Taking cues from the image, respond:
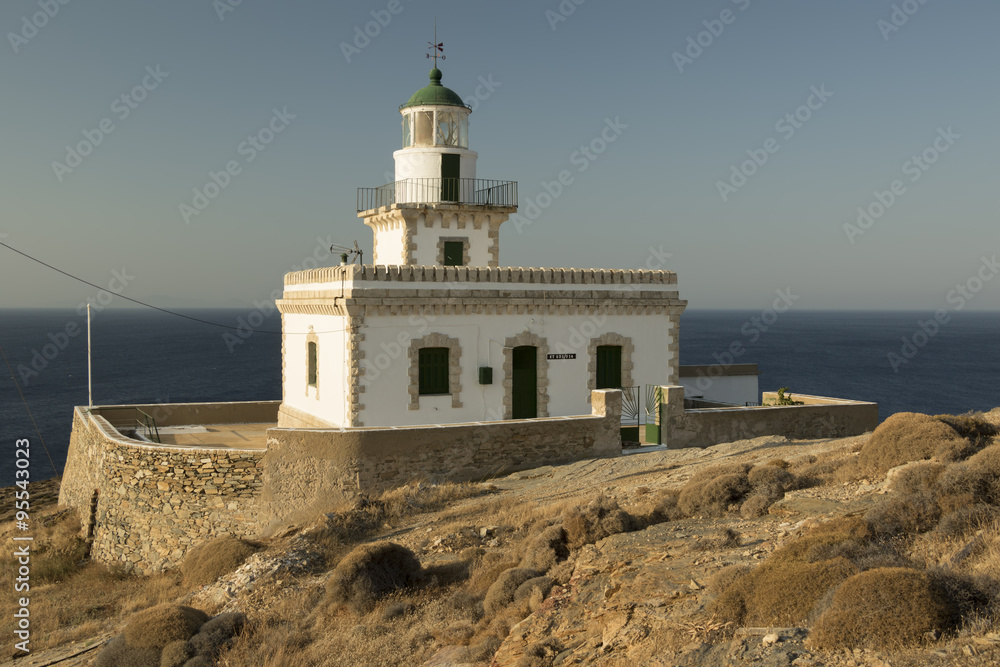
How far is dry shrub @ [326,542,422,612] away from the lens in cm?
1005

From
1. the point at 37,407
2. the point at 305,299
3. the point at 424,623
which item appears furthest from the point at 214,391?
the point at 424,623

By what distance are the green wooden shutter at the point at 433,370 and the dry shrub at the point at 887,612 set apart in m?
13.6

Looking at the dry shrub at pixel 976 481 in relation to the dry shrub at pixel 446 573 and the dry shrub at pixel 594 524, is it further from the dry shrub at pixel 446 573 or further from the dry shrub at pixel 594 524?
A: the dry shrub at pixel 446 573

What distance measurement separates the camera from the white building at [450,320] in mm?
18672

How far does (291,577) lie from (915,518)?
8272 mm

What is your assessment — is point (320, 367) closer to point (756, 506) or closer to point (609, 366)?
point (609, 366)

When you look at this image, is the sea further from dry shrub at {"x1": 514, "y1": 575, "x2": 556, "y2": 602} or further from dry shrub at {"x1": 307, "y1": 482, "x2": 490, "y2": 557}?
dry shrub at {"x1": 514, "y1": 575, "x2": 556, "y2": 602}

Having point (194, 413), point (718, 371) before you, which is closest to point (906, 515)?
point (718, 371)

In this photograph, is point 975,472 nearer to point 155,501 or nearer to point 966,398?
point 155,501

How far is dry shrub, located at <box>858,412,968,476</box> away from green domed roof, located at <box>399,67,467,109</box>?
15186 millimetres

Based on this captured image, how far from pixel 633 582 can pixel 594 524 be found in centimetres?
211

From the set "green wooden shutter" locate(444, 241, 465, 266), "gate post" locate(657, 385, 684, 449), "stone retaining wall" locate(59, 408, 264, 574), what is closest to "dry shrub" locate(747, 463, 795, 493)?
"gate post" locate(657, 385, 684, 449)

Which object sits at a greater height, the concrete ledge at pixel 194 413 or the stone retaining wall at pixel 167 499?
the concrete ledge at pixel 194 413

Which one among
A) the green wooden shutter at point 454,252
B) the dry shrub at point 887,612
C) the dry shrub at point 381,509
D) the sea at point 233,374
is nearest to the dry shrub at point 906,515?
the dry shrub at point 887,612
